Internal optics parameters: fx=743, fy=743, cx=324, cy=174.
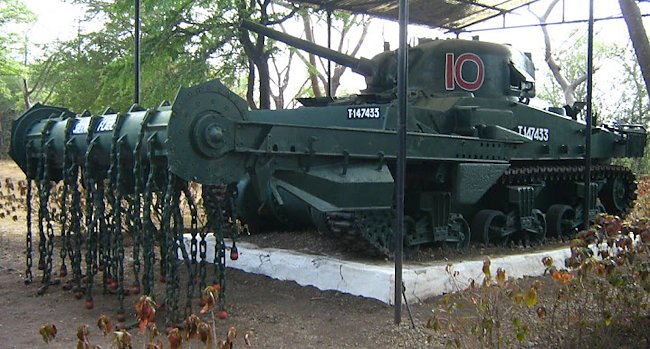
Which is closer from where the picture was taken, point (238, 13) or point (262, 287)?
point (262, 287)

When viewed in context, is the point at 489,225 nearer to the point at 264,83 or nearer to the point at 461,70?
the point at 461,70

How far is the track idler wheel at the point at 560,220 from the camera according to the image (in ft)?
30.2

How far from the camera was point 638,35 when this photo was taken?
30.9ft

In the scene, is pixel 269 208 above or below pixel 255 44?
below

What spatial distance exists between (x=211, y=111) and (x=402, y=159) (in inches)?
54.7

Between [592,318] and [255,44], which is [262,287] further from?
[255,44]

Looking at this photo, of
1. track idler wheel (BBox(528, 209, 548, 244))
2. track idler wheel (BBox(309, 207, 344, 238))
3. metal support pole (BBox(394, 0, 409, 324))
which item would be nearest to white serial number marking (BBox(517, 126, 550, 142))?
track idler wheel (BBox(528, 209, 548, 244))

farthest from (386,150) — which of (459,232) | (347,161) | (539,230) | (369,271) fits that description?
(539,230)

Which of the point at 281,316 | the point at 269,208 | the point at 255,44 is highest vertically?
the point at 255,44

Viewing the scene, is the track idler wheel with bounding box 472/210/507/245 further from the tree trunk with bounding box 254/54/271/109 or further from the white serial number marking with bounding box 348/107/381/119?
the tree trunk with bounding box 254/54/271/109

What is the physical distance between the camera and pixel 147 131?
211 inches

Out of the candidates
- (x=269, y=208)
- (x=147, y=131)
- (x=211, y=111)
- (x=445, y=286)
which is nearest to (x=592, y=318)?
(x=445, y=286)

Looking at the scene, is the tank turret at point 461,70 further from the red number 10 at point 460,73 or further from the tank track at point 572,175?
the tank track at point 572,175

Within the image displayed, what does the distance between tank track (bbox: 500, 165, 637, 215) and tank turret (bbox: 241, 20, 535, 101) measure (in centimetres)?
91
